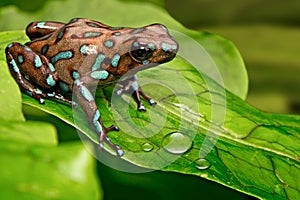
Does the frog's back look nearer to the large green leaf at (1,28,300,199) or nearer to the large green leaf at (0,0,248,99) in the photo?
the large green leaf at (1,28,300,199)

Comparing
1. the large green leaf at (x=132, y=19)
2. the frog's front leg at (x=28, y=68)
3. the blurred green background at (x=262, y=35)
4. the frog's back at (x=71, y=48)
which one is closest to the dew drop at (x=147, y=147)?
the frog's front leg at (x=28, y=68)

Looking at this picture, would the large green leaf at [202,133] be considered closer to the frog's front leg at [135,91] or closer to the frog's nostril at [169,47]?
the frog's front leg at [135,91]

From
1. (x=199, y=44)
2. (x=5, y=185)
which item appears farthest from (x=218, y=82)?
(x=5, y=185)

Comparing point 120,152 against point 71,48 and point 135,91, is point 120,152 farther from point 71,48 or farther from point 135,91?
point 71,48

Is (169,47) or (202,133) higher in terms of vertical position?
(169,47)

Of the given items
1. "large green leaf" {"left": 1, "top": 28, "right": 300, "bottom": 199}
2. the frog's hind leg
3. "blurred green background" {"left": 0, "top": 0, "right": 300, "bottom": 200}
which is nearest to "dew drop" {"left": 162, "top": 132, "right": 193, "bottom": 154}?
"large green leaf" {"left": 1, "top": 28, "right": 300, "bottom": 199}

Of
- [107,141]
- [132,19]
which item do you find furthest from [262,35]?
[107,141]
